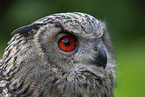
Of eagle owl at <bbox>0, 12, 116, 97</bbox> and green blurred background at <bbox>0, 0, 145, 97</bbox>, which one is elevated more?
green blurred background at <bbox>0, 0, 145, 97</bbox>

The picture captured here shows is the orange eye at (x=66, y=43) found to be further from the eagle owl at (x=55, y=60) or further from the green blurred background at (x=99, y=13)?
the green blurred background at (x=99, y=13)

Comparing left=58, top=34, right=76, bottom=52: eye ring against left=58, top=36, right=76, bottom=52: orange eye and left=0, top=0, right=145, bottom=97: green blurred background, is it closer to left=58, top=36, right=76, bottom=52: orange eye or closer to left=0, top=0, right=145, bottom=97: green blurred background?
left=58, top=36, right=76, bottom=52: orange eye

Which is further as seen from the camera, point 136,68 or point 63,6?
point 63,6

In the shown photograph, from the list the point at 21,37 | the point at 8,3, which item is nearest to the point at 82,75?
Result: the point at 21,37

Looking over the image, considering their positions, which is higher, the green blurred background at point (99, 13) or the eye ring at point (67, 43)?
the green blurred background at point (99, 13)

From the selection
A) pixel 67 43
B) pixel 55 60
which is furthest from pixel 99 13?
pixel 55 60

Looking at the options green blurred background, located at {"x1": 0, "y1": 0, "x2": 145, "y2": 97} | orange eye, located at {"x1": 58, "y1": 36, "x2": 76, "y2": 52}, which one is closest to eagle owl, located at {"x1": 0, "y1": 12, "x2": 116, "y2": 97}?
orange eye, located at {"x1": 58, "y1": 36, "x2": 76, "y2": 52}

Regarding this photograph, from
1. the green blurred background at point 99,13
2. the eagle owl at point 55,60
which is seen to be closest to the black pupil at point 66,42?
the eagle owl at point 55,60

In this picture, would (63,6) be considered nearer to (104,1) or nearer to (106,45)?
(104,1)
